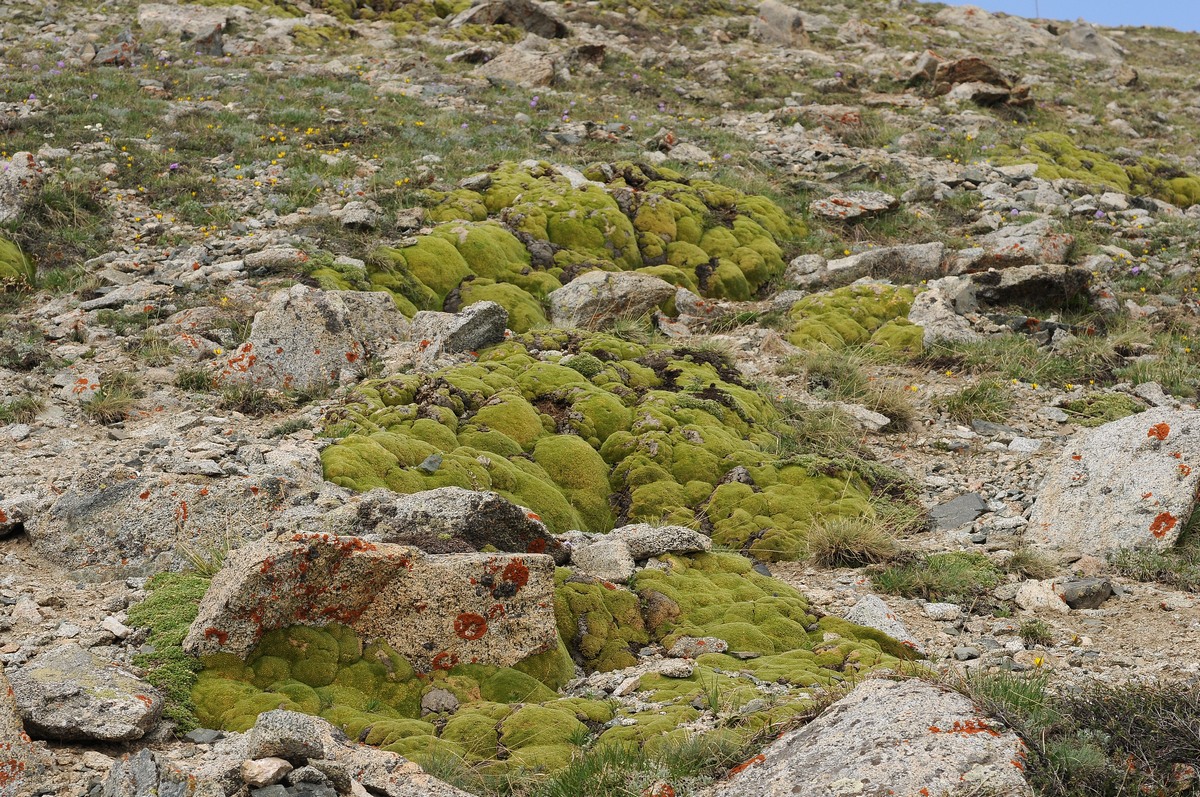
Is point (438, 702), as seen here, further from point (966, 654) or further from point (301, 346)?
point (301, 346)

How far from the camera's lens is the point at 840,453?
995 centimetres

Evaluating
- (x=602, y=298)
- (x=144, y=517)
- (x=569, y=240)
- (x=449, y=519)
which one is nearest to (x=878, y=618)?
(x=449, y=519)

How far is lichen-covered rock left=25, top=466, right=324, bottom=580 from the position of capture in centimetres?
655

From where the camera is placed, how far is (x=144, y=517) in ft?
22.1

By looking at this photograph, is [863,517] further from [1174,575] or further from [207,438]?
[207,438]

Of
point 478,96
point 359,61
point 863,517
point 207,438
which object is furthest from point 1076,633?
point 359,61

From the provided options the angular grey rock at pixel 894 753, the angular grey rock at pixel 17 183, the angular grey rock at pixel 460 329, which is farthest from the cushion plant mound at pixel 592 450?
the angular grey rock at pixel 17 183

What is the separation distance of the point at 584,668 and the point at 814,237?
39.7 feet

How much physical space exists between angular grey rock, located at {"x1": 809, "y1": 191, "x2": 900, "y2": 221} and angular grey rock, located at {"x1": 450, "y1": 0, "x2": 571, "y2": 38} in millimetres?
14866

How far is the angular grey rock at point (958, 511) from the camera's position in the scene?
892 cm

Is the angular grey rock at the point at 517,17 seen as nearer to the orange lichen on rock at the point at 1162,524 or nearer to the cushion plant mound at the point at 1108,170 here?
the cushion plant mound at the point at 1108,170

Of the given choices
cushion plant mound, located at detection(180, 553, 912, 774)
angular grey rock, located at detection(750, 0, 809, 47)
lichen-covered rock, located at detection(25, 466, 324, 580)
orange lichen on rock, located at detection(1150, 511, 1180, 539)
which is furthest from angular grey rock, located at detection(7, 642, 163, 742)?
angular grey rock, located at detection(750, 0, 809, 47)

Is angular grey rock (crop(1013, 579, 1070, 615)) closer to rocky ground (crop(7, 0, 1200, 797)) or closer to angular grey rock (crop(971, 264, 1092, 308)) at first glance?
rocky ground (crop(7, 0, 1200, 797))

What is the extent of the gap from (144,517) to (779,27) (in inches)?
1213
